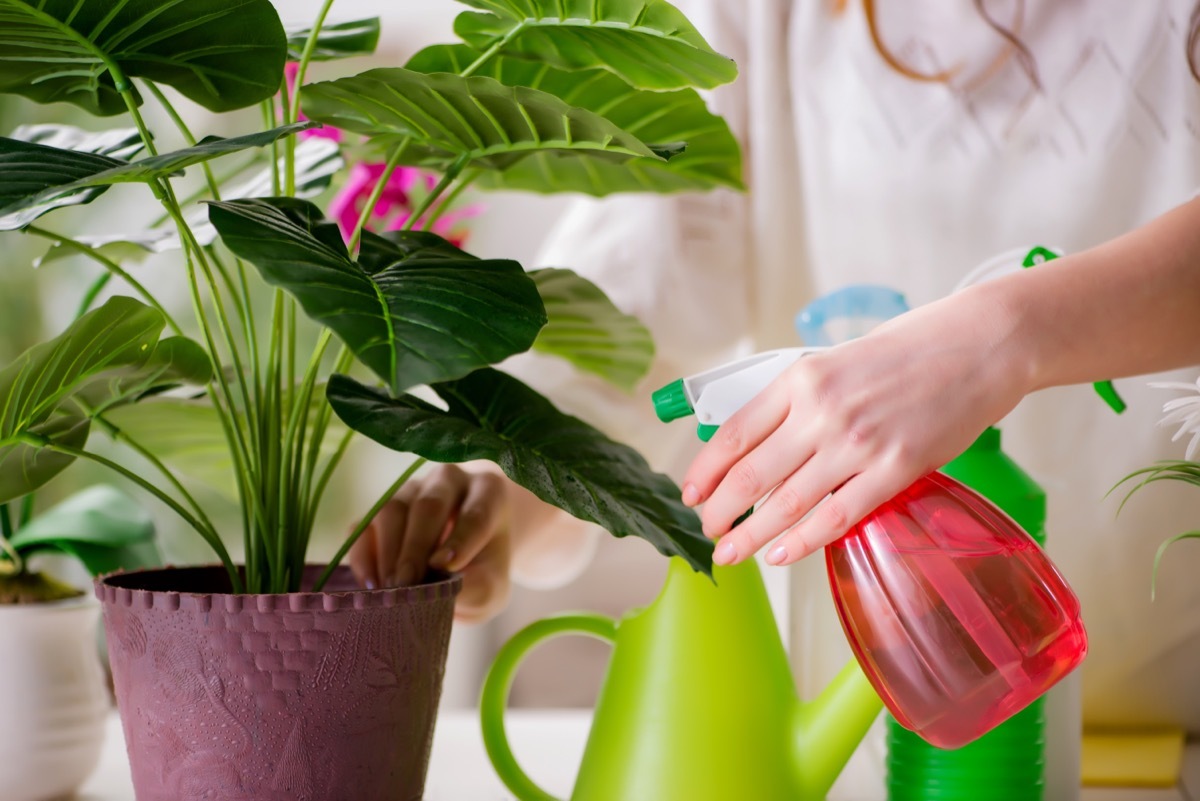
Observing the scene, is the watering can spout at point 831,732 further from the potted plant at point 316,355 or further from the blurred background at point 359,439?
the blurred background at point 359,439

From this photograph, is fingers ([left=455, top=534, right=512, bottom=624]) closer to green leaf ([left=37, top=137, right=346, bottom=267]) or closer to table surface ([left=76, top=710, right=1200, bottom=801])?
table surface ([left=76, top=710, right=1200, bottom=801])

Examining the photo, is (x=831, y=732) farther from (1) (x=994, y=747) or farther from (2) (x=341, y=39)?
(2) (x=341, y=39)

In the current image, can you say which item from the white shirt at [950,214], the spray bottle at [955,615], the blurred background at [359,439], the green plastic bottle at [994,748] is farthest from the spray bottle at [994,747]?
the blurred background at [359,439]

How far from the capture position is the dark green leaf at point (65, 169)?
1.17 ft

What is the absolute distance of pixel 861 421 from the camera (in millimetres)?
458

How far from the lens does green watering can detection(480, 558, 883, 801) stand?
0.51 m

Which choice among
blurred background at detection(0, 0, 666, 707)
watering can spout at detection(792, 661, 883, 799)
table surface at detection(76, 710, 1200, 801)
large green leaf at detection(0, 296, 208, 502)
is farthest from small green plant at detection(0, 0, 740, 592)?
blurred background at detection(0, 0, 666, 707)

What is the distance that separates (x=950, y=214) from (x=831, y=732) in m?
0.55

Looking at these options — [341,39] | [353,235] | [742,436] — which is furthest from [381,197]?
[742,436]

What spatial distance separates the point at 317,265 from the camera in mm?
363

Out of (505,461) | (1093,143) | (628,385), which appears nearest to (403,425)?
(505,461)

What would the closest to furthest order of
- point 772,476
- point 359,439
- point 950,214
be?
point 772,476 < point 950,214 < point 359,439

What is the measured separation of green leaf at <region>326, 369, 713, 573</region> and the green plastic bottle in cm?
18

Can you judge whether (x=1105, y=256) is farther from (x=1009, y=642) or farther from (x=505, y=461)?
(x=505, y=461)
